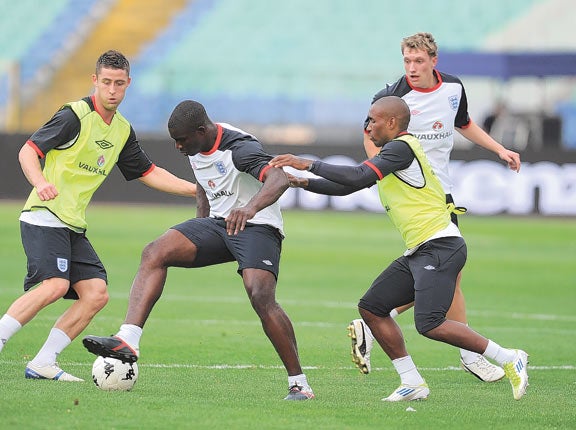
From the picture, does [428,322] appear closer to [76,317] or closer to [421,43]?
[421,43]

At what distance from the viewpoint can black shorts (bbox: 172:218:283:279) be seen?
7898 mm

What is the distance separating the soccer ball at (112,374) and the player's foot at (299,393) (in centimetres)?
109

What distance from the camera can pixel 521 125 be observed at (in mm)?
31688

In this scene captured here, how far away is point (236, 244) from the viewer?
26.3ft

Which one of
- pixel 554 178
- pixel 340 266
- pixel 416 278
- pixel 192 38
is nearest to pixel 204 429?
pixel 416 278

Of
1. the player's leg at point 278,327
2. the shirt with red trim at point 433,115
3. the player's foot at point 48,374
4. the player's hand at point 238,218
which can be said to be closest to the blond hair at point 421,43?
the shirt with red trim at point 433,115

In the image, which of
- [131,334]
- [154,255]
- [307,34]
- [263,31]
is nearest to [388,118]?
[154,255]

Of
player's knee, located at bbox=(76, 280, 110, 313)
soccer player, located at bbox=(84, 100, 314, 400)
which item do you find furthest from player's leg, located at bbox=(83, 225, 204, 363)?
player's knee, located at bbox=(76, 280, 110, 313)

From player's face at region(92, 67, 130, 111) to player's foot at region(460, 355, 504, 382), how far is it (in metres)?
3.49

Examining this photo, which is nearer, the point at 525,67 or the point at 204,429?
the point at 204,429

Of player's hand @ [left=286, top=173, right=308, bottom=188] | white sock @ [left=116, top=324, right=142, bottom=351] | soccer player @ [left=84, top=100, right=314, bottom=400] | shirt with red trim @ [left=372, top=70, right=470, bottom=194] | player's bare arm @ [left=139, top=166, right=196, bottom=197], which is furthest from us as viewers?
shirt with red trim @ [left=372, top=70, right=470, bottom=194]

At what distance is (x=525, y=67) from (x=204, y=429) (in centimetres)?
2580

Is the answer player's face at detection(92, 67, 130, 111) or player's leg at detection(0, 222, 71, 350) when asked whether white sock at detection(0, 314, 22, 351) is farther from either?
player's face at detection(92, 67, 130, 111)

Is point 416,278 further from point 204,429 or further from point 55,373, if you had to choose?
point 55,373
